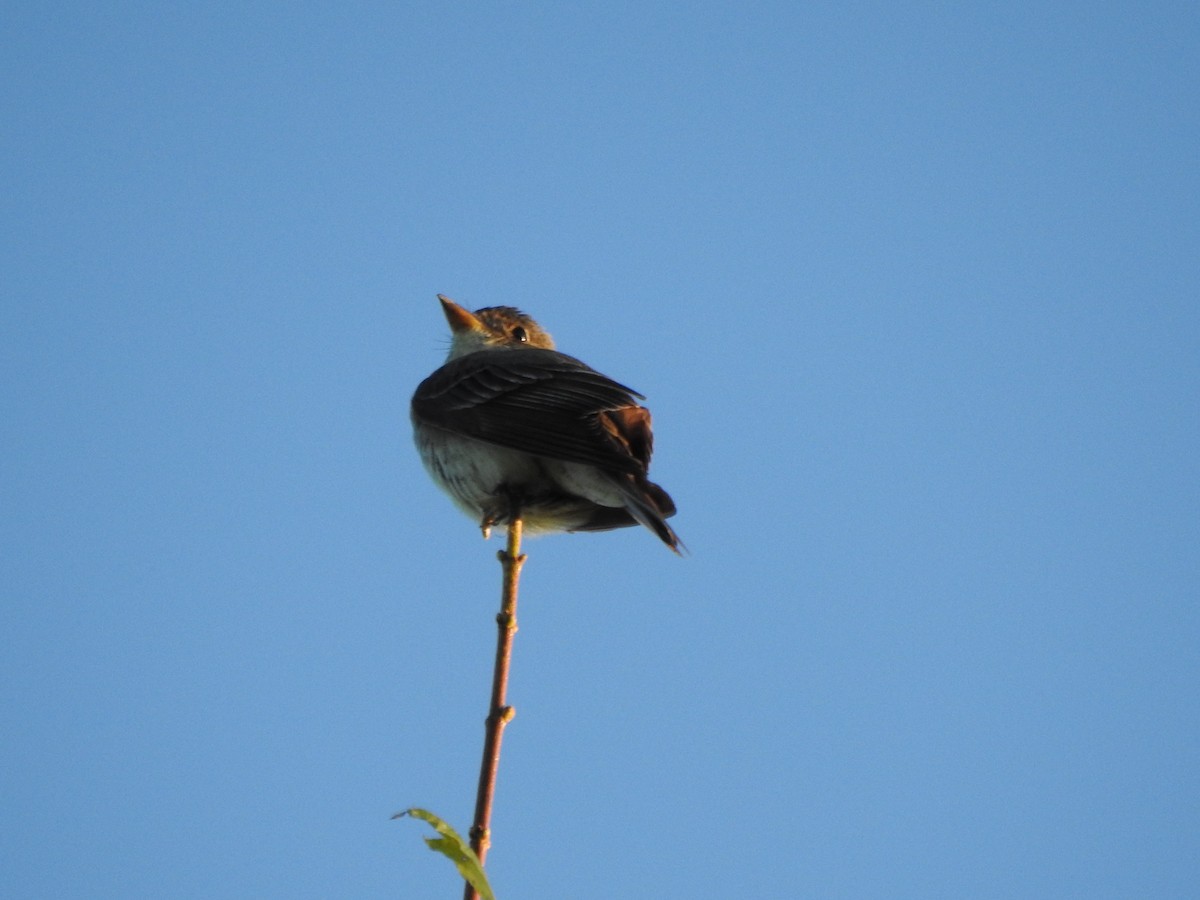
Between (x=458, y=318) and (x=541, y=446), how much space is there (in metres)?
3.06

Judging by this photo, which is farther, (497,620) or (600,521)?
(600,521)

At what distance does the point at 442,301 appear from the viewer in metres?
8.63

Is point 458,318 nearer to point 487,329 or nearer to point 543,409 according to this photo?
point 487,329

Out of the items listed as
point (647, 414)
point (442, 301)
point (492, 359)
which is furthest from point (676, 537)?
point (442, 301)

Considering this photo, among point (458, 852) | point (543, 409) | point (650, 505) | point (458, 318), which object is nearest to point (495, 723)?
point (458, 852)

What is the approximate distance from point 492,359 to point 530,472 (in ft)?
4.36

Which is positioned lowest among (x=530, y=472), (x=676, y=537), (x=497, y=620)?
(x=497, y=620)

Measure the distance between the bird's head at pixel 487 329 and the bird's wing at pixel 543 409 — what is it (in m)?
1.22

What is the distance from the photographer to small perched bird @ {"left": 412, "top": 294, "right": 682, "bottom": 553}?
556 centimetres

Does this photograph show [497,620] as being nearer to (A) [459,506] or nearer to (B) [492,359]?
(A) [459,506]

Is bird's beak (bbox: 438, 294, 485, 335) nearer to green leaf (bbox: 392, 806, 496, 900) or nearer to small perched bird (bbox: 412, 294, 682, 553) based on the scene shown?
small perched bird (bbox: 412, 294, 682, 553)

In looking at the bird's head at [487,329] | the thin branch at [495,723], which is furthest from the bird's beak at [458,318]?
the thin branch at [495,723]

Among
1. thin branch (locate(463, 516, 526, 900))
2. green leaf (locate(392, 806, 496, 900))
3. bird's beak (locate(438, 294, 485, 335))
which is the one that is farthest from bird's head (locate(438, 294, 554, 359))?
green leaf (locate(392, 806, 496, 900))

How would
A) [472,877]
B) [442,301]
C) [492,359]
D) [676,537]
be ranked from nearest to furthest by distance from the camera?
[472,877], [676,537], [492,359], [442,301]
